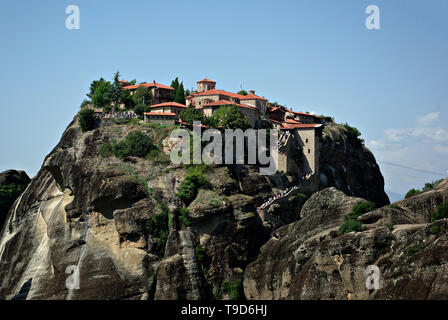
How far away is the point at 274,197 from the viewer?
85375 millimetres

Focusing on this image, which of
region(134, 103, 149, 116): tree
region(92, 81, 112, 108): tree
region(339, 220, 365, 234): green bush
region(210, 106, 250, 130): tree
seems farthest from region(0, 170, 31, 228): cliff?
region(339, 220, 365, 234): green bush

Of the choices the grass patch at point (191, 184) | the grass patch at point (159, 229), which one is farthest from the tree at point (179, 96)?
the grass patch at point (159, 229)

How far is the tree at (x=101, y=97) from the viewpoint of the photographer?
99375mm

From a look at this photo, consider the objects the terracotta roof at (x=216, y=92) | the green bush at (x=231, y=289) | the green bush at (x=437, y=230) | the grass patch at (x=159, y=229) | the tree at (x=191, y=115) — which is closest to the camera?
the green bush at (x=437, y=230)

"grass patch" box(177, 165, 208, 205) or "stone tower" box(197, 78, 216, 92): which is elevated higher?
"stone tower" box(197, 78, 216, 92)

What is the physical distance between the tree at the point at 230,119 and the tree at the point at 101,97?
→ 53.0 ft

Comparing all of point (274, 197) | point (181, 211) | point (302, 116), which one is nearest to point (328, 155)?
point (302, 116)

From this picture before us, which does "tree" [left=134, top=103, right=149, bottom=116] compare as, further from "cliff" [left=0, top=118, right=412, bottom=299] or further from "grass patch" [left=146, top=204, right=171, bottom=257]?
"grass patch" [left=146, top=204, right=171, bottom=257]

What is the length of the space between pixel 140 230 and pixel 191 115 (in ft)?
58.4

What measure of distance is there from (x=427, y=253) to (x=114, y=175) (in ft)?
128

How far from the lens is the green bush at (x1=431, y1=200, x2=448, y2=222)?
6425 centimetres

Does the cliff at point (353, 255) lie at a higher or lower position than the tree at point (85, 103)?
lower

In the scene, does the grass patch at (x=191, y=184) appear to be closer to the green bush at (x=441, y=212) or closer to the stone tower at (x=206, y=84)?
the stone tower at (x=206, y=84)

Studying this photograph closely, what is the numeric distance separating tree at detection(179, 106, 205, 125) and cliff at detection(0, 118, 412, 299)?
3126mm
